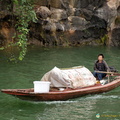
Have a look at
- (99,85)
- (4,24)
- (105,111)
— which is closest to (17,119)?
(105,111)

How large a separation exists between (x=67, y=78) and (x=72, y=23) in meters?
16.9

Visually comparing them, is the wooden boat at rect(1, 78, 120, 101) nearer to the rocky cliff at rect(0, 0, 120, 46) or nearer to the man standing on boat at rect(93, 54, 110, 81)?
the man standing on boat at rect(93, 54, 110, 81)

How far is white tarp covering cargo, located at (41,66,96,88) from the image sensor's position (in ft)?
30.4

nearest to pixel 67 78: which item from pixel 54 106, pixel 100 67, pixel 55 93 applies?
pixel 55 93

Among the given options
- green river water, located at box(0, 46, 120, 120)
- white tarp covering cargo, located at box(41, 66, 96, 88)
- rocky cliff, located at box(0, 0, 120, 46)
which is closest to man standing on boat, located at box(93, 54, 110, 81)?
green river water, located at box(0, 46, 120, 120)

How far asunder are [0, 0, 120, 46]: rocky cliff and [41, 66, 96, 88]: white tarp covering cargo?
14.3m

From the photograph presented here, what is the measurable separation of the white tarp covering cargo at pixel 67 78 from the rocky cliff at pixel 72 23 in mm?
14259

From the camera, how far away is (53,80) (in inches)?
365

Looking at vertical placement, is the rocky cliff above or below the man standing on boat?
above

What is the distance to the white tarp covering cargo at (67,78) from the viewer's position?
9.26 m

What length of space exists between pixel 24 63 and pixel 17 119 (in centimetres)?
834

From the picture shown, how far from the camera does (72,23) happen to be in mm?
25562

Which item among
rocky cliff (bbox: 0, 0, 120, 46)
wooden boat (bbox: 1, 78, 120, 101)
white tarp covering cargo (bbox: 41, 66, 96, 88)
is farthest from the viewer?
rocky cliff (bbox: 0, 0, 120, 46)

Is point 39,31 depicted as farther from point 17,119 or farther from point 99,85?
point 17,119
